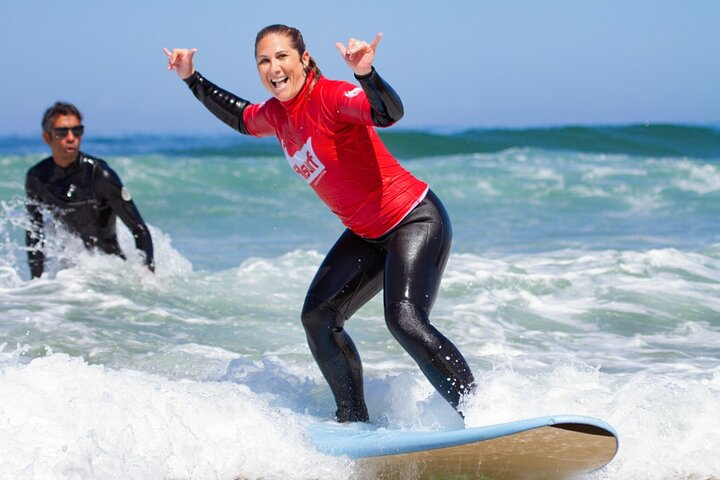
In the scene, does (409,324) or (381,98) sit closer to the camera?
(381,98)

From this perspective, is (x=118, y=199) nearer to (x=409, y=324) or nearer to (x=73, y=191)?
(x=73, y=191)

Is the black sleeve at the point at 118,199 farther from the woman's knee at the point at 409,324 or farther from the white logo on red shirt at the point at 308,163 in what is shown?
the woman's knee at the point at 409,324

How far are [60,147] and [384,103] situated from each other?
409cm

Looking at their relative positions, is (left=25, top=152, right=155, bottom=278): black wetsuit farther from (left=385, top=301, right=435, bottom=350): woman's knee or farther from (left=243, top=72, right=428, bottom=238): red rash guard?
(left=385, top=301, right=435, bottom=350): woman's knee

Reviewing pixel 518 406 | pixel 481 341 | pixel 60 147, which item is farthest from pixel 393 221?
pixel 60 147

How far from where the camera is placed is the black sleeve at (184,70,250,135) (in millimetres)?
4590

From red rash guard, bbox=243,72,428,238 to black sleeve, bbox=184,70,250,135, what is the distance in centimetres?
40

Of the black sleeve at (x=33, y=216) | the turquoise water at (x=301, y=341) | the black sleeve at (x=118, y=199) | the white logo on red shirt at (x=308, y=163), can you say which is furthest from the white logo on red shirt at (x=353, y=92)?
the black sleeve at (x=33, y=216)

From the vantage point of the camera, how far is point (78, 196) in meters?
7.23

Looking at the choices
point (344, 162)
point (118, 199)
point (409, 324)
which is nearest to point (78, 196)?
point (118, 199)

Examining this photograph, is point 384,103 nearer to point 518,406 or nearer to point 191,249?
point 518,406

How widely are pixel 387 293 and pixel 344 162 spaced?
0.57m

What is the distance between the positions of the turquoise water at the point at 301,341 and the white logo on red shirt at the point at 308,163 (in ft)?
3.49

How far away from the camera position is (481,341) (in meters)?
6.62
